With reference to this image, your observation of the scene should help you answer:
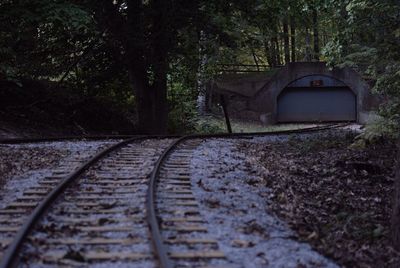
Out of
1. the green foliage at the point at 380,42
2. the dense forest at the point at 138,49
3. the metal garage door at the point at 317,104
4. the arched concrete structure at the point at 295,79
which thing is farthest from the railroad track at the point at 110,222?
the metal garage door at the point at 317,104

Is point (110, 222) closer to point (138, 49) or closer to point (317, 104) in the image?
point (138, 49)

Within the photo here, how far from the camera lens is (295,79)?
39969 millimetres

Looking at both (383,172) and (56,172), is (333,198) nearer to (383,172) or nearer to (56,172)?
(383,172)

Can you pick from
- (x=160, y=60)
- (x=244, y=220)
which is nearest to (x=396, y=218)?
(x=244, y=220)

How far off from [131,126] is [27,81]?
4.44 meters

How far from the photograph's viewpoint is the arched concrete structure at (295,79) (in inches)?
1551

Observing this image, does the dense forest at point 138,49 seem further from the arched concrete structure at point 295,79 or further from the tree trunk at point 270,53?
the tree trunk at point 270,53

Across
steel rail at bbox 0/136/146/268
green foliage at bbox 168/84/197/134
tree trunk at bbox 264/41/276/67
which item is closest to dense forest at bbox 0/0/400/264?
green foliage at bbox 168/84/197/134

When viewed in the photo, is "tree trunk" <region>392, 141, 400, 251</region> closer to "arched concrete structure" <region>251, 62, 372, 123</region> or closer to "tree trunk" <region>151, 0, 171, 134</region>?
"tree trunk" <region>151, 0, 171, 134</region>

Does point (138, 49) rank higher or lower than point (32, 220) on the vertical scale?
higher

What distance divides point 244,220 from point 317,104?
35.3 meters

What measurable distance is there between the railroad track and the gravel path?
201 millimetres

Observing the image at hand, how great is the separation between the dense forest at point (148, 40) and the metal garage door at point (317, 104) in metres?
15.8

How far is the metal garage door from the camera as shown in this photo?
4106cm
